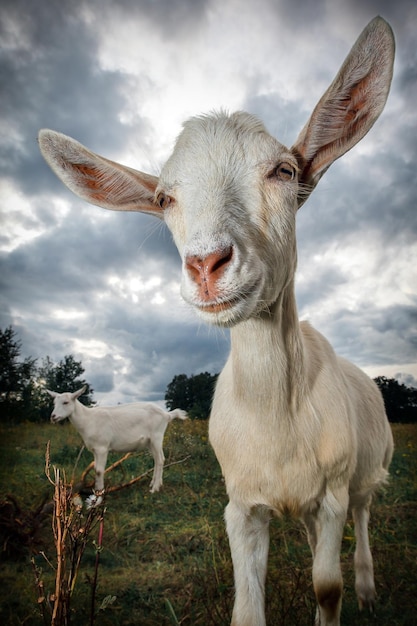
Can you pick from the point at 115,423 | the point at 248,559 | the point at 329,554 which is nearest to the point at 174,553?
the point at 248,559

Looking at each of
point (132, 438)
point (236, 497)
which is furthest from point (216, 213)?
point (132, 438)

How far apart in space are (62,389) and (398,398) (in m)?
3.06

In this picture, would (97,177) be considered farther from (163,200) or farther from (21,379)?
(21,379)

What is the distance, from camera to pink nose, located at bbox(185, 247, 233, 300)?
118 centimetres

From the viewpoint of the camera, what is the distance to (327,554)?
1657 millimetres

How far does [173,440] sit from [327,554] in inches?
142

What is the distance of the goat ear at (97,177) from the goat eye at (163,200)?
0.44ft

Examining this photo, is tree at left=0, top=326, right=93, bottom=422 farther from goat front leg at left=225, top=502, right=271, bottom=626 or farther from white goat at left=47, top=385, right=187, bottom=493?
goat front leg at left=225, top=502, right=271, bottom=626

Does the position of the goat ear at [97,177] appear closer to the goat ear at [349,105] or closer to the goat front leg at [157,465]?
the goat ear at [349,105]

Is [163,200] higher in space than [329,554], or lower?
higher

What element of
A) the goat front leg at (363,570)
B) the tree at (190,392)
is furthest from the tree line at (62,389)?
the goat front leg at (363,570)

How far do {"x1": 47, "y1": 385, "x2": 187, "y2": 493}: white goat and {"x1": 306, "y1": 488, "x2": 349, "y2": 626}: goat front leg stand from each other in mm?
2897

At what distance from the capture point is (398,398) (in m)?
3.79

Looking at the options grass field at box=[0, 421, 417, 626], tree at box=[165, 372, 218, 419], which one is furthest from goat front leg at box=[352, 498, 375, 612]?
tree at box=[165, 372, 218, 419]
